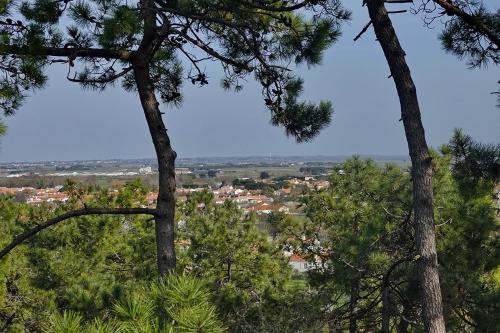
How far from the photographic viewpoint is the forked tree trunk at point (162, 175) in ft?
9.62

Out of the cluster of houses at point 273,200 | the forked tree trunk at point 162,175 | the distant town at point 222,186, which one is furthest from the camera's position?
the distant town at point 222,186

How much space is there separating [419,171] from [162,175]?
149 centimetres

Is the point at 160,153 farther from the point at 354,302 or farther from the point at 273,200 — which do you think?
the point at 273,200

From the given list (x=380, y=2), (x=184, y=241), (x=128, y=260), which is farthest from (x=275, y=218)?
(x=380, y=2)

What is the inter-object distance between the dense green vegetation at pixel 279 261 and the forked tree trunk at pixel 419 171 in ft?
0.39

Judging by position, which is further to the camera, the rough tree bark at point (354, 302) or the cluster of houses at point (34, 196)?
the cluster of houses at point (34, 196)

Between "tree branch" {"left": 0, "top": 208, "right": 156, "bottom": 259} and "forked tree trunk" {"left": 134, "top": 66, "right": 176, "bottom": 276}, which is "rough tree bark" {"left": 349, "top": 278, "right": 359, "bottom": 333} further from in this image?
"tree branch" {"left": 0, "top": 208, "right": 156, "bottom": 259}

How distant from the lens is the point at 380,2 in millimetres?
2932

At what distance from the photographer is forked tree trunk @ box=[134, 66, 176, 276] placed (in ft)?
9.62

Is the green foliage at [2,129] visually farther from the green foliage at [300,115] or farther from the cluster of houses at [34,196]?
the cluster of houses at [34,196]

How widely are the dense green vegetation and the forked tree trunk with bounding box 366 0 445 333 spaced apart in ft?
0.39

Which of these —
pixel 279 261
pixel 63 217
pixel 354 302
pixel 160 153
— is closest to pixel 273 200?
pixel 279 261

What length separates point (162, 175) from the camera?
119 inches

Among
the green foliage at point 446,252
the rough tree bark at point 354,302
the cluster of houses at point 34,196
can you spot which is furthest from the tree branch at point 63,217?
the cluster of houses at point 34,196
